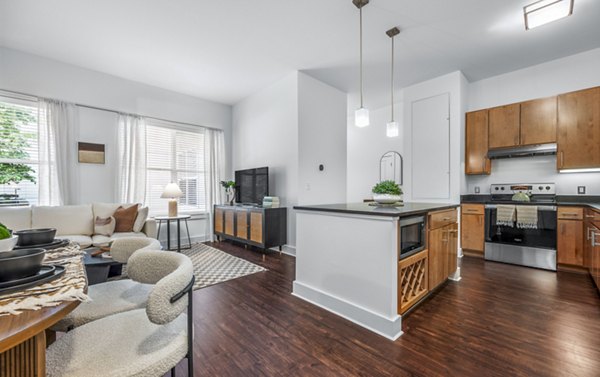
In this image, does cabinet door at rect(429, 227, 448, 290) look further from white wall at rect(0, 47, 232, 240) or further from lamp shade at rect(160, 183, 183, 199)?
white wall at rect(0, 47, 232, 240)

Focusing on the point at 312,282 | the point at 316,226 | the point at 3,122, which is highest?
the point at 3,122

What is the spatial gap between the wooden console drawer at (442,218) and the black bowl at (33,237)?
281cm

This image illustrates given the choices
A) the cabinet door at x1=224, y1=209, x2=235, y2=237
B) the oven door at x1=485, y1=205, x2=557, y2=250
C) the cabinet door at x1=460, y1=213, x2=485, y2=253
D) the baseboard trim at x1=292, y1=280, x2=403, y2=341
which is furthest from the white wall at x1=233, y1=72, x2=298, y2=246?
the oven door at x1=485, y1=205, x2=557, y2=250

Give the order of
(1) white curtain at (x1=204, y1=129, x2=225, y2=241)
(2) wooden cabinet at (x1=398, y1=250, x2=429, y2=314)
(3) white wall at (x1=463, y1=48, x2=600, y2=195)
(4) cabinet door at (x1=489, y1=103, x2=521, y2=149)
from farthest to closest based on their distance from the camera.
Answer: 1. (1) white curtain at (x1=204, y1=129, x2=225, y2=241)
2. (4) cabinet door at (x1=489, y1=103, x2=521, y2=149)
3. (3) white wall at (x1=463, y1=48, x2=600, y2=195)
4. (2) wooden cabinet at (x1=398, y1=250, x2=429, y2=314)

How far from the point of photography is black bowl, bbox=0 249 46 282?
0.79m

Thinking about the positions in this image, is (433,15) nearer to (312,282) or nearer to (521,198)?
(521,198)

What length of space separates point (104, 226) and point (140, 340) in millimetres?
3323

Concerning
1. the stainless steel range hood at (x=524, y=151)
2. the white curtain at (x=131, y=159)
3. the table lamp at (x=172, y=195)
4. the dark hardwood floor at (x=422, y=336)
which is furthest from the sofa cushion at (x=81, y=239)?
the stainless steel range hood at (x=524, y=151)

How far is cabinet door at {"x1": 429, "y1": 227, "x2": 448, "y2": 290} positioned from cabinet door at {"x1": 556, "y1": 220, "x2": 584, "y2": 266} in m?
1.88

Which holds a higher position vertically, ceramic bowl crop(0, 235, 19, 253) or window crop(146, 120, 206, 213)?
window crop(146, 120, 206, 213)

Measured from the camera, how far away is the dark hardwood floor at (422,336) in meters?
1.55

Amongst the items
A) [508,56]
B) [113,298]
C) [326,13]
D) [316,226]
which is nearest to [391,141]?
[508,56]

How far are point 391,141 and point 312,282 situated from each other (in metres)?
4.39

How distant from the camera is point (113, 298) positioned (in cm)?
141
